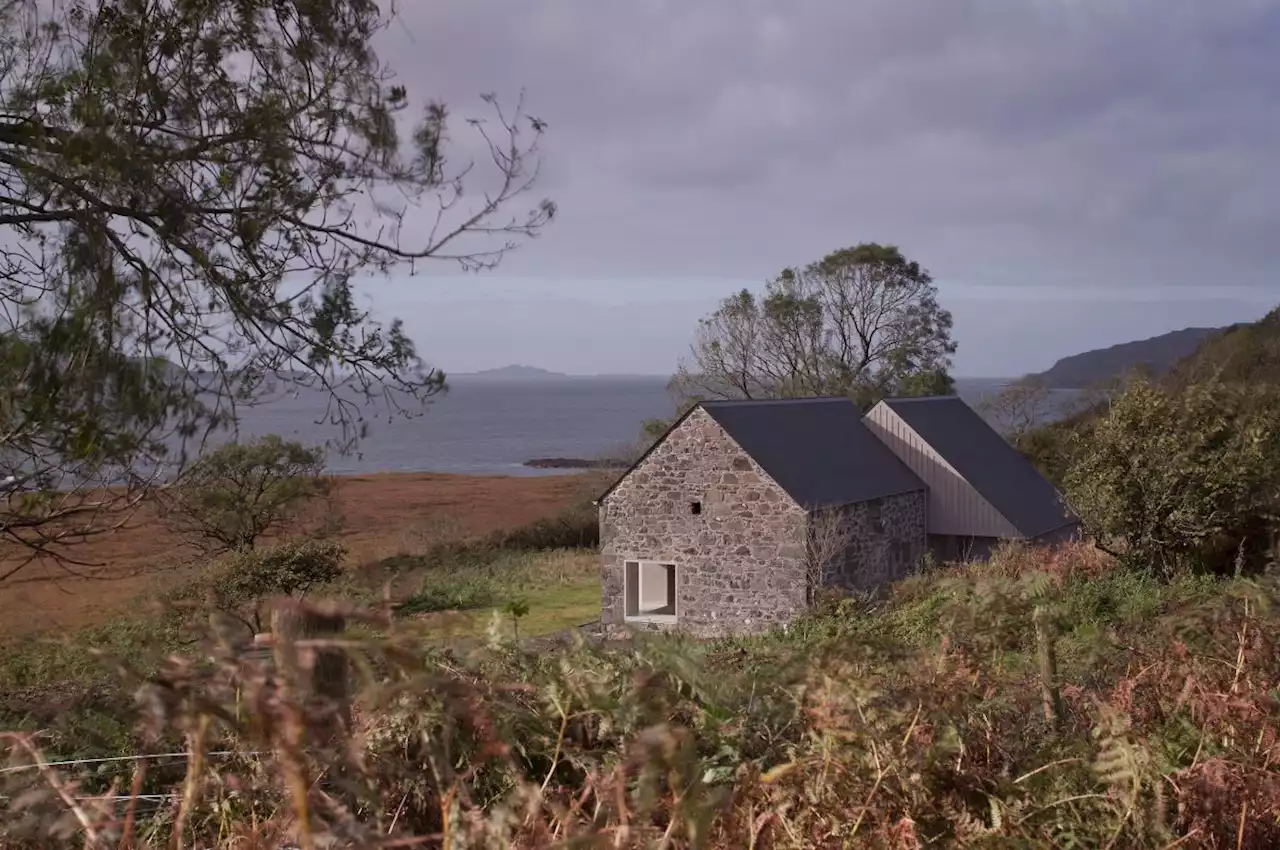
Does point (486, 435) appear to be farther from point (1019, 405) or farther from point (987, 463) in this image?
point (987, 463)

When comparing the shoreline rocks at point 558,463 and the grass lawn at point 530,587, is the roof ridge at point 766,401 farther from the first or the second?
the shoreline rocks at point 558,463

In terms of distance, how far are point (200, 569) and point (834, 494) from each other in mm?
13441

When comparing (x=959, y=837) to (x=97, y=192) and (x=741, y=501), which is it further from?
(x=741, y=501)

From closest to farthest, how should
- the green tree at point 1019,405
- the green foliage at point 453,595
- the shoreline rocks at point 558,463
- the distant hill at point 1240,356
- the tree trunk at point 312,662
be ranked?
the tree trunk at point 312,662, the green foliage at point 453,595, the distant hill at point 1240,356, the green tree at point 1019,405, the shoreline rocks at point 558,463

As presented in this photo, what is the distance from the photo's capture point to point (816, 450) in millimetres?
21719

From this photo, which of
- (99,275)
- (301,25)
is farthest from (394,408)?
(301,25)

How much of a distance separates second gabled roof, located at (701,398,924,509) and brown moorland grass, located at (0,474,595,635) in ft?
24.3

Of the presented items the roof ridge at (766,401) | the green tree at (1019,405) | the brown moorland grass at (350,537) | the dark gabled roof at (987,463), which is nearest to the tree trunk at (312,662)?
the brown moorland grass at (350,537)

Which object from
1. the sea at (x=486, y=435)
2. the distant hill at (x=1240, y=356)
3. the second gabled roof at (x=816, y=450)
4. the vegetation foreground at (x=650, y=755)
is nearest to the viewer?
the vegetation foreground at (x=650, y=755)

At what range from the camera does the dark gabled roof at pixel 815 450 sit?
19.8 m

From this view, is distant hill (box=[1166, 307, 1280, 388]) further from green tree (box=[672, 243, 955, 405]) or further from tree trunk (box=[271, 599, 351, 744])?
tree trunk (box=[271, 599, 351, 744])

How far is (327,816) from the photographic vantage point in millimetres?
1638

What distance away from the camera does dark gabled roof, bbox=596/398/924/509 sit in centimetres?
1981

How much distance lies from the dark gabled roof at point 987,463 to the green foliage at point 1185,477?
264 inches
